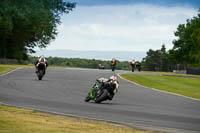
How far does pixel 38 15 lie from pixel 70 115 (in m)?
44.8

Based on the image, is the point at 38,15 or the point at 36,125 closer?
the point at 36,125

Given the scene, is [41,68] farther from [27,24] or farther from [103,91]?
[27,24]

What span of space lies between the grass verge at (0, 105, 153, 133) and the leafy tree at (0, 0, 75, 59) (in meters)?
32.8

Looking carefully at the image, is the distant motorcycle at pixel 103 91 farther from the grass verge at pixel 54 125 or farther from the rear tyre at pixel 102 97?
the grass verge at pixel 54 125

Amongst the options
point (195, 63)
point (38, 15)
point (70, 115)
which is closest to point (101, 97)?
point (70, 115)

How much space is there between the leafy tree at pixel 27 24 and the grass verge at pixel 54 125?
32.8 m

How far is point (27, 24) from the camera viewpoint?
204 ft

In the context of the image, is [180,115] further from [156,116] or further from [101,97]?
[101,97]

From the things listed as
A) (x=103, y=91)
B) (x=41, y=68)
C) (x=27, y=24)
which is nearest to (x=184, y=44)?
(x=27, y=24)

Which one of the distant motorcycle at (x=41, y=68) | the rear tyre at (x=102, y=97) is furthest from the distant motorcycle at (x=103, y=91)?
the distant motorcycle at (x=41, y=68)

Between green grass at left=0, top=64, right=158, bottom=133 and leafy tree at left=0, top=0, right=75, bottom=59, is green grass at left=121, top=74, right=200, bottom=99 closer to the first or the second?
leafy tree at left=0, top=0, right=75, bottom=59

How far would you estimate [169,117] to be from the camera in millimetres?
13766

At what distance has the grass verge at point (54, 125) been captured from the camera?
31.1ft

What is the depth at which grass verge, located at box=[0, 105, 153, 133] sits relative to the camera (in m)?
9.48
